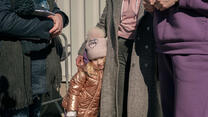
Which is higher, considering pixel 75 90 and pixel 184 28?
pixel 184 28

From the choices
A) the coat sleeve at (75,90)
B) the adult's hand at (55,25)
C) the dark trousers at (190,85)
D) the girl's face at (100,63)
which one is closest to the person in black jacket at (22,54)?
the adult's hand at (55,25)

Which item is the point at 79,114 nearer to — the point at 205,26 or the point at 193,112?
the point at 193,112

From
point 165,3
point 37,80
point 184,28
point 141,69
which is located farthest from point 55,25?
point 184,28

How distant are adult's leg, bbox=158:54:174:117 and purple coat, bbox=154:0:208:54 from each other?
81 millimetres

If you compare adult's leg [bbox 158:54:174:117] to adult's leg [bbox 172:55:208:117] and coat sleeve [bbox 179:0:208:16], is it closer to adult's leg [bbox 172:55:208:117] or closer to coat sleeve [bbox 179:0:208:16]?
adult's leg [bbox 172:55:208:117]

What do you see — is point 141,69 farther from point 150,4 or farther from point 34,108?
point 34,108

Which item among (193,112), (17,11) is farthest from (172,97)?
(17,11)

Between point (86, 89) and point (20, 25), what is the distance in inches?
27.1

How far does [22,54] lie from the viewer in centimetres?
178

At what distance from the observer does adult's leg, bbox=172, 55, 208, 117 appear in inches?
52.2

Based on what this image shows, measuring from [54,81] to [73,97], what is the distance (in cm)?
21

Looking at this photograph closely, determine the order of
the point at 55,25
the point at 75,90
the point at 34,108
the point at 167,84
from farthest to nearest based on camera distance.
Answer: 1. the point at 34,108
2. the point at 75,90
3. the point at 55,25
4. the point at 167,84

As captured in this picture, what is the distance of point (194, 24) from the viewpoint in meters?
1.33

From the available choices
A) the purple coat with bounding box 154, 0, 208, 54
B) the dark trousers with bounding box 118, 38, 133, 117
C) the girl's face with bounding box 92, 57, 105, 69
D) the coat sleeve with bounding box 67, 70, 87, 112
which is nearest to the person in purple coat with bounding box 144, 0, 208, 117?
the purple coat with bounding box 154, 0, 208, 54
